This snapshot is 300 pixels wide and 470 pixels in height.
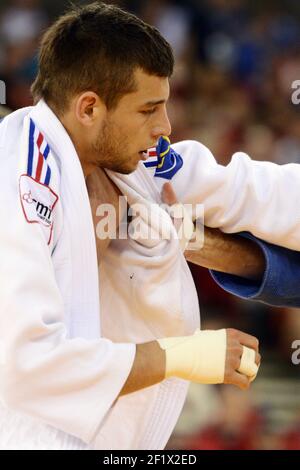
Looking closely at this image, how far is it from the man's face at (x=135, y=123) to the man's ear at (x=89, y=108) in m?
0.02

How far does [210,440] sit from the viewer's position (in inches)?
183

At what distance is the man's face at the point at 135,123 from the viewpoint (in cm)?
253

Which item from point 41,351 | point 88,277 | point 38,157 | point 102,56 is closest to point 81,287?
point 88,277

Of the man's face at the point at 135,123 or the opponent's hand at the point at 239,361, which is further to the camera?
the man's face at the point at 135,123

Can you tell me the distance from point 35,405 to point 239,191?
0.95m

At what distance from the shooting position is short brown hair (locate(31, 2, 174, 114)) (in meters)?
2.51

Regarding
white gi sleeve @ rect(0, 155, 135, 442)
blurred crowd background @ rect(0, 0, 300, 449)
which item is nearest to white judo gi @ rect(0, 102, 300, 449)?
white gi sleeve @ rect(0, 155, 135, 442)

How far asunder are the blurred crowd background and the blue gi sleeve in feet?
6.88

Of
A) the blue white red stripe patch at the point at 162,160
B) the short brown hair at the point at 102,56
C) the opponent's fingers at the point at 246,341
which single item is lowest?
the opponent's fingers at the point at 246,341

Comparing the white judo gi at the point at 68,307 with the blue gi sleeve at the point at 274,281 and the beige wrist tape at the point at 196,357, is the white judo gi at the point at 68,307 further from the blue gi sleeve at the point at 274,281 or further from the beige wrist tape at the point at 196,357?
the blue gi sleeve at the point at 274,281

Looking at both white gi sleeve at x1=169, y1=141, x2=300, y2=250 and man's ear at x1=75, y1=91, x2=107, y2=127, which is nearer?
man's ear at x1=75, y1=91, x2=107, y2=127

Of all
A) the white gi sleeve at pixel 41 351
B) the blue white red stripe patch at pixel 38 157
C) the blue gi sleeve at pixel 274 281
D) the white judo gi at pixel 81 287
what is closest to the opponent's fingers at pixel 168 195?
the white judo gi at pixel 81 287

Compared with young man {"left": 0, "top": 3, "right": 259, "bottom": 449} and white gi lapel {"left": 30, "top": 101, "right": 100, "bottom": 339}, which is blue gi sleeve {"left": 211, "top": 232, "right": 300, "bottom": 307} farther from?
white gi lapel {"left": 30, "top": 101, "right": 100, "bottom": 339}

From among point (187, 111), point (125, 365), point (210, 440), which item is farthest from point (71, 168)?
point (187, 111)
